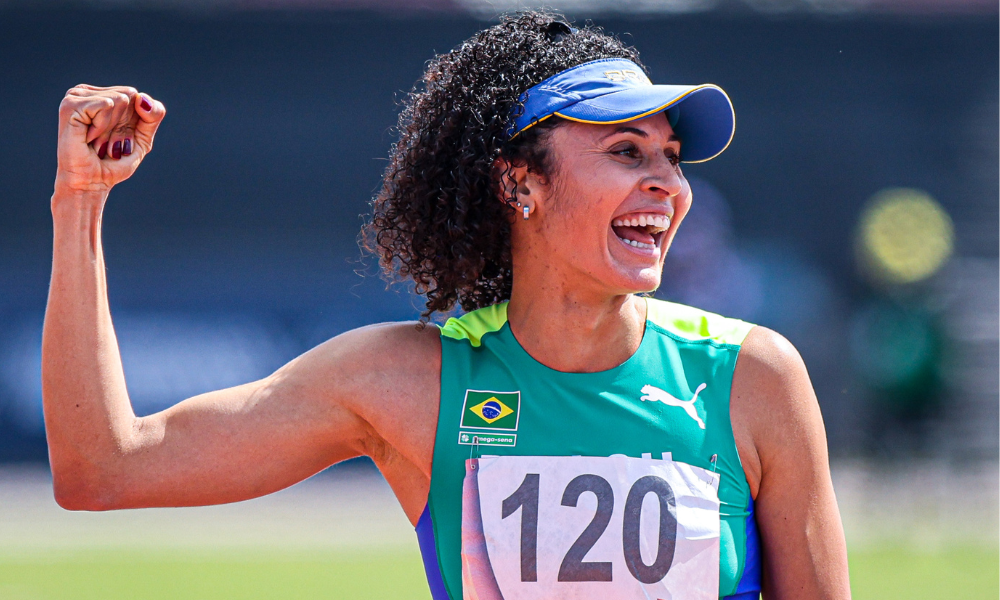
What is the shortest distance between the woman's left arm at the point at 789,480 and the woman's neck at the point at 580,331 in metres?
0.27

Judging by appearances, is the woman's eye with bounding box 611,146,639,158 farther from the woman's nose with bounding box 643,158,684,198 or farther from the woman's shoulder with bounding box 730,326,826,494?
the woman's shoulder with bounding box 730,326,826,494

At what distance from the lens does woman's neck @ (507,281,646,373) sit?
224 centimetres

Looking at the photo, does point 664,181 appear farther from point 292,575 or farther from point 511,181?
point 292,575

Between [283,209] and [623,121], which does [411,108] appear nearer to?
[623,121]

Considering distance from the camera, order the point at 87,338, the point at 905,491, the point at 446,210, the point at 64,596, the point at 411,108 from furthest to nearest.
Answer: the point at 905,491, the point at 64,596, the point at 411,108, the point at 446,210, the point at 87,338

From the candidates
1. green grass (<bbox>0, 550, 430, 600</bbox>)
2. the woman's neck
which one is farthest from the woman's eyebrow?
green grass (<bbox>0, 550, 430, 600</bbox>)

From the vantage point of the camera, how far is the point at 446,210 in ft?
7.98

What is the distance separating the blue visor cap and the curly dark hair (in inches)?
1.6

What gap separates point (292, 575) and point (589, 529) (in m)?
4.65

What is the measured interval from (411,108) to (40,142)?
26.6 ft

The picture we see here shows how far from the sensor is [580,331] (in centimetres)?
227

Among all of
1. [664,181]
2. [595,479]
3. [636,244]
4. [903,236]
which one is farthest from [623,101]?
[903,236]

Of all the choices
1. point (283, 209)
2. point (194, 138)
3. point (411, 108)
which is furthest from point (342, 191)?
point (411, 108)

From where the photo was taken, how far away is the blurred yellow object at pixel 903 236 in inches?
374
